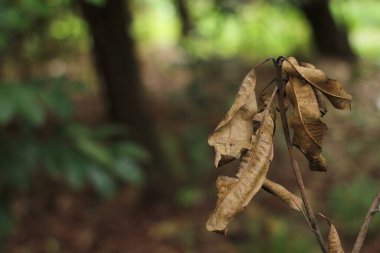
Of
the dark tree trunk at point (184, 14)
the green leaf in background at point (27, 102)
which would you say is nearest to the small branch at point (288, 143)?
the green leaf in background at point (27, 102)

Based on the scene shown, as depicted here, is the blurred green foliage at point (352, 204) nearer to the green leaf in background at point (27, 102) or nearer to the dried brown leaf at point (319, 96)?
the green leaf in background at point (27, 102)

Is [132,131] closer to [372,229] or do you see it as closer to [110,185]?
[110,185]

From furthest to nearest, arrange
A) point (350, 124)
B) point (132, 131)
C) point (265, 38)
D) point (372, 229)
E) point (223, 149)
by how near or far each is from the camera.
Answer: point (265, 38) < point (350, 124) < point (132, 131) < point (372, 229) < point (223, 149)

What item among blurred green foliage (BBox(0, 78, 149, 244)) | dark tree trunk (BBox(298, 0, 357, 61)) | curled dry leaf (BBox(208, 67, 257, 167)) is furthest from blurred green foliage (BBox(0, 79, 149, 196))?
dark tree trunk (BBox(298, 0, 357, 61))

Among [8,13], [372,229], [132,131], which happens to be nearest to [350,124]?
[372,229]

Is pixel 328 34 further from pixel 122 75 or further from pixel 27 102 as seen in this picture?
pixel 27 102

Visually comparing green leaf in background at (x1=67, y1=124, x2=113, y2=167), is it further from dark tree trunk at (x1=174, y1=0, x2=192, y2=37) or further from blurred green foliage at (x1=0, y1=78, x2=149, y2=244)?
dark tree trunk at (x1=174, y1=0, x2=192, y2=37)

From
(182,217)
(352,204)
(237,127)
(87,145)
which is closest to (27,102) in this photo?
(87,145)
